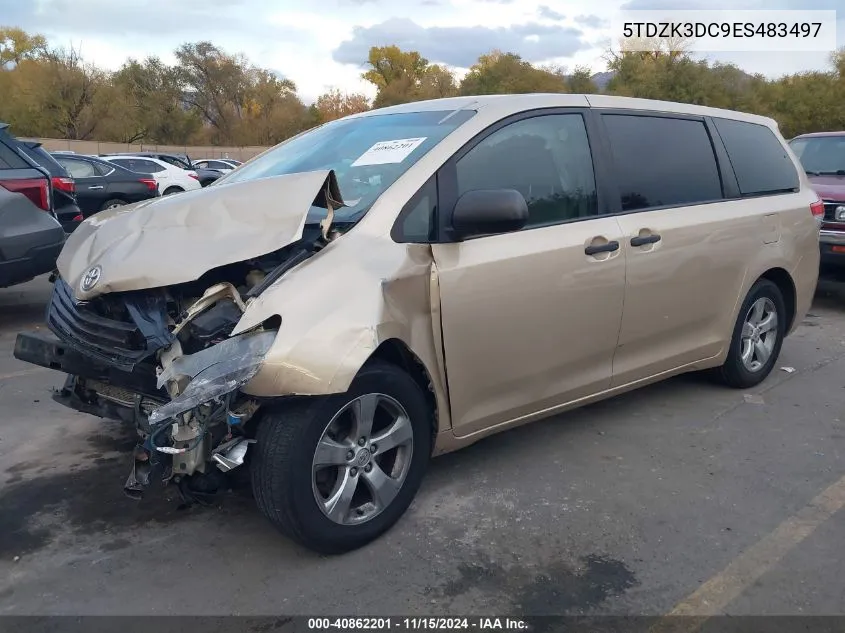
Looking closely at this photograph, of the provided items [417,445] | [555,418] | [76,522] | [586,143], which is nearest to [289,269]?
[417,445]

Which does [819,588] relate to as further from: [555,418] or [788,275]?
[788,275]

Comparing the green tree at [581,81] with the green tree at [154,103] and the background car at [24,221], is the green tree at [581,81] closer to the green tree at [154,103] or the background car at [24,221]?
the green tree at [154,103]

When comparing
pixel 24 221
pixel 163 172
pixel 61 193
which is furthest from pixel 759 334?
pixel 163 172

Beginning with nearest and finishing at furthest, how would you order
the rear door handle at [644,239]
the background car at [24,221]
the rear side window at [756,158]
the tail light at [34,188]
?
the rear door handle at [644,239] < the rear side window at [756,158] < the background car at [24,221] < the tail light at [34,188]

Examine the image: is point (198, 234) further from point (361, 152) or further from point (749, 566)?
point (749, 566)

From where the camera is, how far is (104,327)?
297cm

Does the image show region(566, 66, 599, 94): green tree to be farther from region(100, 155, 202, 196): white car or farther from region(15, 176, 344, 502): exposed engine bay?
region(15, 176, 344, 502): exposed engine bay

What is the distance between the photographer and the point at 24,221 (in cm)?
610

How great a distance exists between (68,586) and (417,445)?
143 cm

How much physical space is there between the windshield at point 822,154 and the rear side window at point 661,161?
16.0ft

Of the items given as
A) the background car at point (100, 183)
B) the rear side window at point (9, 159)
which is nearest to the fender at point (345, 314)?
the rear side window at point (9, 159)

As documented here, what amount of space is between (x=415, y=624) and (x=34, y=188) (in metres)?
5.36

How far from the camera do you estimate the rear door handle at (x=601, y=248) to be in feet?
12.1

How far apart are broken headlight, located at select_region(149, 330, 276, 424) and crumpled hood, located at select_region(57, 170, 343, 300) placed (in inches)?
13.7
